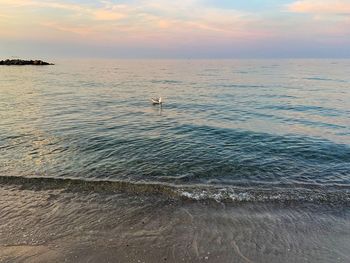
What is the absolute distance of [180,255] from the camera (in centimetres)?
696

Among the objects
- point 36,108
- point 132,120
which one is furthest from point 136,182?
point 36,108

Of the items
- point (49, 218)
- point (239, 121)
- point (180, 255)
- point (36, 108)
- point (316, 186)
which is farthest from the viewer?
point (36, 108)

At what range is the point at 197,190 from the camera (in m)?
10.8

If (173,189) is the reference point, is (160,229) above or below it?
above

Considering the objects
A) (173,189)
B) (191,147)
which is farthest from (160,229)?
(191,147)

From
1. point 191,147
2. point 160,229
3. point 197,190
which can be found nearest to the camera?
point 160,229

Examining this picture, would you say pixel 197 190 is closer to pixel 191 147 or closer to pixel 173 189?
pixel 173 189

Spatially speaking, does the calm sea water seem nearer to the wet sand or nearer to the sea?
the sea

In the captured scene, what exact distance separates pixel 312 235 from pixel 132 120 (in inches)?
689

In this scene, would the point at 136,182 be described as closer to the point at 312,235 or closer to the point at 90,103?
the point at 312,235

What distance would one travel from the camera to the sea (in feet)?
23.9

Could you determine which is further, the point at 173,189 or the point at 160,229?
the point at 173,189

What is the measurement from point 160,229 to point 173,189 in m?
2.85


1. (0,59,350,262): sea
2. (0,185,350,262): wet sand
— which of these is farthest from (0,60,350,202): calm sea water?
(0,185,350,262): wet sand
